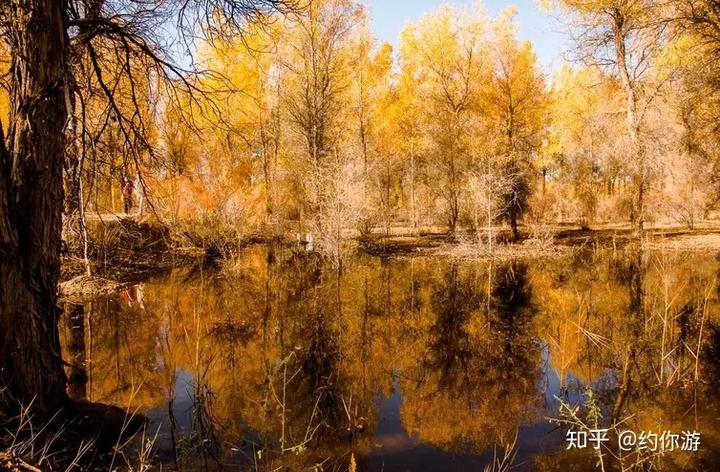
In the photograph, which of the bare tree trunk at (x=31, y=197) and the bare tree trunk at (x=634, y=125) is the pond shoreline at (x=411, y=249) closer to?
the bare tree trunk at (x=634, y=125)

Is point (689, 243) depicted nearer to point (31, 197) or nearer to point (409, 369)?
point (409, 369)

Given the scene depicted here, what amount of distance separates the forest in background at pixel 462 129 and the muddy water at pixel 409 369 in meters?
4.94

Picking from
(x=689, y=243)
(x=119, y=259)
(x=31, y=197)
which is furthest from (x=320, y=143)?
(x=31, y=197)

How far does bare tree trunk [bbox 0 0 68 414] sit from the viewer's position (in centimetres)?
352

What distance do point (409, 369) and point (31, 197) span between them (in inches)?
195

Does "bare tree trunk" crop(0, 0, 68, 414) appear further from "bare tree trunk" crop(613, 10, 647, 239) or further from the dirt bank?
"bare tree trunk" crop(613, 10, 647, 239)

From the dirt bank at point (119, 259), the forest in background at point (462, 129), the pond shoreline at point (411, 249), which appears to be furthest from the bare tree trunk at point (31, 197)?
the forest in background at point (462, 129)

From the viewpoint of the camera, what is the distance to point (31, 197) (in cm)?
368

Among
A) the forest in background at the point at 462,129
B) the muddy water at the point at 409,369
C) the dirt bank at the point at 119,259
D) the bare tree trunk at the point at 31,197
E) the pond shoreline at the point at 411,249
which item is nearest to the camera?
the bare tree trunk at the point at 31,197

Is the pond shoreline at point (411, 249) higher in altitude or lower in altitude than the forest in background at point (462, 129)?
lower

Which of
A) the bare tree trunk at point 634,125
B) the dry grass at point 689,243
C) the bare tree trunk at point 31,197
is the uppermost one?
the bare tree trunk at point 634,125

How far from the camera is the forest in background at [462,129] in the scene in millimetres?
15578

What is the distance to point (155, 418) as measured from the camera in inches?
208

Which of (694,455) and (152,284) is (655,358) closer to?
(694,455)
